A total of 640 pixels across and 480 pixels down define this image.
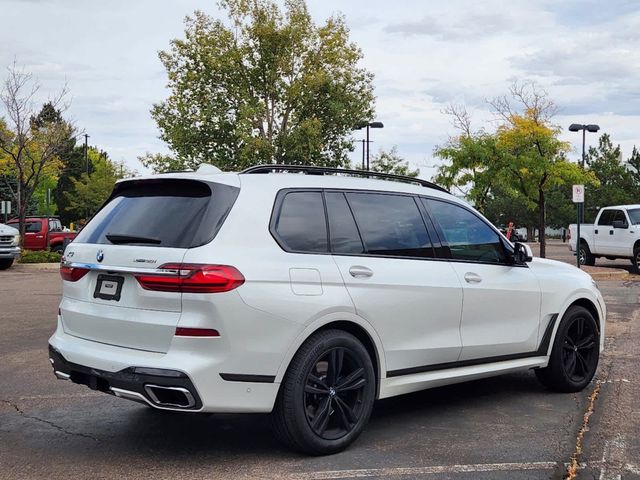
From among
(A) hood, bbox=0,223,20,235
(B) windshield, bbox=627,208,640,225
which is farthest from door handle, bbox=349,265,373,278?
(A) hood, bbox=0,223,20,235

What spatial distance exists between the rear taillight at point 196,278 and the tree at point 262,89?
88.9 feet

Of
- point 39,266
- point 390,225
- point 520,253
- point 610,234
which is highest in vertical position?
point 390,225

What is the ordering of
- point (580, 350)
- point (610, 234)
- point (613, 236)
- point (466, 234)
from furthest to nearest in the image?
point (610, 234) → point (613, 236) → point (580, 350) → point (466, 234)

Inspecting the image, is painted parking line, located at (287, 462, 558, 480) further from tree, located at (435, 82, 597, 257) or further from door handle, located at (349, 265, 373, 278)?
tree, located at (435, 82, 597, 257)

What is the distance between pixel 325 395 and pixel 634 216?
66.7ft

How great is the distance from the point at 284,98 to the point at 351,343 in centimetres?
2889

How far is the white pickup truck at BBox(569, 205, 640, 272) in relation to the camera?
73.4ft

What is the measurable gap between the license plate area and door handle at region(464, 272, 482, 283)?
8.34 ft

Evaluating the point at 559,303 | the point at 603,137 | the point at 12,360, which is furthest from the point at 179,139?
the point at 603,137

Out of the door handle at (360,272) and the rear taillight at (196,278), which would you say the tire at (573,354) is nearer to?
the door handle at (360,272)

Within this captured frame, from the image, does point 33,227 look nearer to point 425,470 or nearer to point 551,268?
point 551,268

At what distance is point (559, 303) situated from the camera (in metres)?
6.39

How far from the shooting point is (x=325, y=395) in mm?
4699

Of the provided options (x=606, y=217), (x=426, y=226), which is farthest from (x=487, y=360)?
(x=606, y=217)
